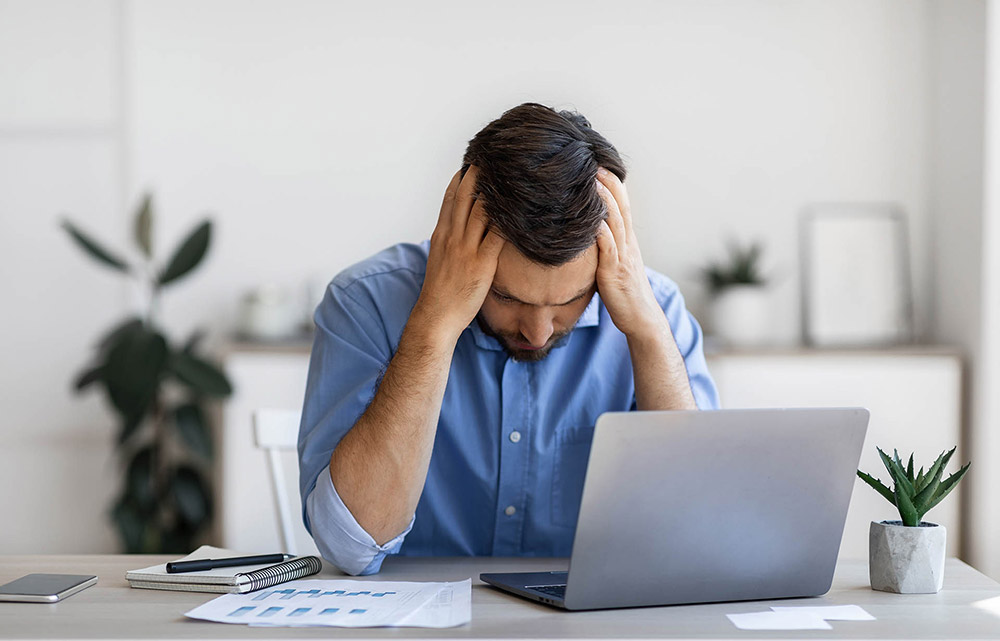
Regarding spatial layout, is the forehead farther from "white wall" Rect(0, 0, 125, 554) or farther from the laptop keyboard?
"white wall" Rect(0, 0, 125, 554)

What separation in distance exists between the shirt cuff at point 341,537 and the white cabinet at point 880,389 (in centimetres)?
203

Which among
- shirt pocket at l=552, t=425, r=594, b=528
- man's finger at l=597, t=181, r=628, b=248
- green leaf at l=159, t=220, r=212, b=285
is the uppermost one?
green leaf at l=159, t=220, r=212, b=285

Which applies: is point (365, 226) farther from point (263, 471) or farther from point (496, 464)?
point (496, 464)

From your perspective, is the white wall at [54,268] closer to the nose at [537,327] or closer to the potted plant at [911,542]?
the nose at [537,327]

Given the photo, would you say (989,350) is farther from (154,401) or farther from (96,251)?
(96,251)

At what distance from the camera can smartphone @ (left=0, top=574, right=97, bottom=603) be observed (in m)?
1.26

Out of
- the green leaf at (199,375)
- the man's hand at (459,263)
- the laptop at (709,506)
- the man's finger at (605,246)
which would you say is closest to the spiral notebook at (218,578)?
the laptop at (709,506)

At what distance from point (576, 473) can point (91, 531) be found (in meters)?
2.66

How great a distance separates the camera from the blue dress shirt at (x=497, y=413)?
5.72 feet

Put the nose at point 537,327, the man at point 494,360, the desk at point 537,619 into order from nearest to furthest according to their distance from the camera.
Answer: the desk at point 537,619
the man at point 494,360
the nose at point 537,327

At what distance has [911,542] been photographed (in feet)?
4.35

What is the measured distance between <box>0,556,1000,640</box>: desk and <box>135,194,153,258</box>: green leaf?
2.17 meters

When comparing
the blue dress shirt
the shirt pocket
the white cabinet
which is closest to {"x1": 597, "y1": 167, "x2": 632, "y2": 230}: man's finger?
the blue dress shirt

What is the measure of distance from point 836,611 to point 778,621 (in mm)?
106
